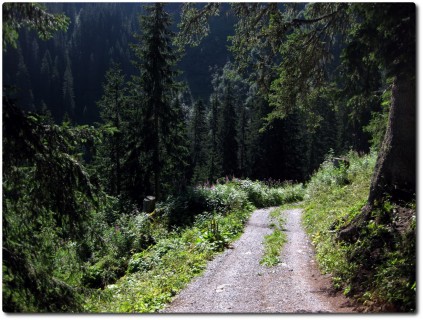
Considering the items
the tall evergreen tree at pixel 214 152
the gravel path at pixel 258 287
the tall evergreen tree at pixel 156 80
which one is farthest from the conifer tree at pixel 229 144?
the gravel path at pixel 258 287

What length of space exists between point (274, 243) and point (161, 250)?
10.2 feet

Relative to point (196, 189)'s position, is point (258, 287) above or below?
below

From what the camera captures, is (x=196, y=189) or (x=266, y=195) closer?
(x=196, y=189)

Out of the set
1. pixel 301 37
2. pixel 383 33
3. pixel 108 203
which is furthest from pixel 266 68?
pixel 108 203

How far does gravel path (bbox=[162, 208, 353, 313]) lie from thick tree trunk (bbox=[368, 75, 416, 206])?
204 centimetres

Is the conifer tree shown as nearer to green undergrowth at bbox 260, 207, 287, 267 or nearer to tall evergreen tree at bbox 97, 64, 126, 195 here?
tall evergreen tree at bbox 97, 64, 126, 195

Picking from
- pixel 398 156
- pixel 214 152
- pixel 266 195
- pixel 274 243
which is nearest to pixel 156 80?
pixel 266 195

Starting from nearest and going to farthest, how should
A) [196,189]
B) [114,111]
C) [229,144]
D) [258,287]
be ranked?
1. [258,287]
2. [196,189]
3. [114,111]
4. [229,144]

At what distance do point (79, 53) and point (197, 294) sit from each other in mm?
155422

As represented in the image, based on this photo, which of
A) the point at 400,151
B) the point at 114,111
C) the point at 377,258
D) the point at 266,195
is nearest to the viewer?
the point at 377,258

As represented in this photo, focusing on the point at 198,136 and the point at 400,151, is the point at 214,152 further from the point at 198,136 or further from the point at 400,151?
the point at 400,151

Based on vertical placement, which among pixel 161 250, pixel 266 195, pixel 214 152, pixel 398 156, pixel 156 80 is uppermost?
pixel 156 80

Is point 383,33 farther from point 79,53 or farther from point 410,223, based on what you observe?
point 79,53

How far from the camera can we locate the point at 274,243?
9.41 metres
